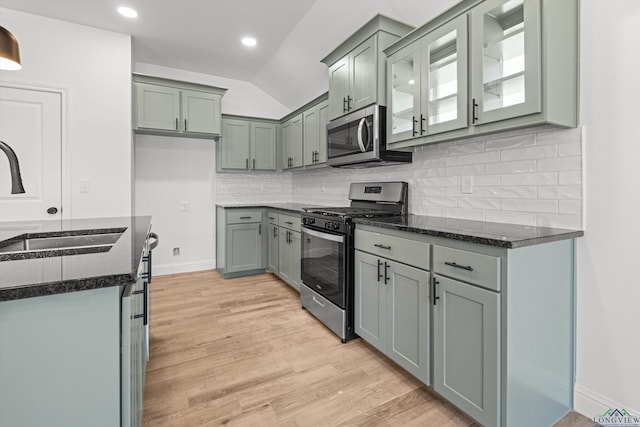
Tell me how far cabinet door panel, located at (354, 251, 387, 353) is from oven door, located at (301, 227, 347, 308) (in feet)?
0.42

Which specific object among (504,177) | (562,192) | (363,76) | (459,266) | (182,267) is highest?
(363,76)

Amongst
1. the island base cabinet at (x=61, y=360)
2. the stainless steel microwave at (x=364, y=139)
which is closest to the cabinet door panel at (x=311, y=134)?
the stainless steel microwave at (x=364, y=139)

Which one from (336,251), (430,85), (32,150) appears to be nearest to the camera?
(430,85)

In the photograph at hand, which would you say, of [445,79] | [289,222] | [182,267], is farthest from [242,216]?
[445,79]

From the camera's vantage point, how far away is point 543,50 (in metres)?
1.51

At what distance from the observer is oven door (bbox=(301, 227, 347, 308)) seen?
8.02 feet

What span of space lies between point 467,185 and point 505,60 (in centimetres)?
83

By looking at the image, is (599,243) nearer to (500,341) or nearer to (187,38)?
(500,341)

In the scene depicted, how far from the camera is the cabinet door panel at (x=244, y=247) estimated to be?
13.5 ft

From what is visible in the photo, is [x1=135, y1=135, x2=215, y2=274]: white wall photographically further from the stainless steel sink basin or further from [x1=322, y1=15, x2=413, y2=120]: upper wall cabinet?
the stainless steel sink basin

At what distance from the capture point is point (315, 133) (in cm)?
380

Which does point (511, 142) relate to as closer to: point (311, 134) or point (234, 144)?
point (311, 134)

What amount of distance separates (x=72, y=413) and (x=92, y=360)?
13 cm

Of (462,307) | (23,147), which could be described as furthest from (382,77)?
(23,147)
